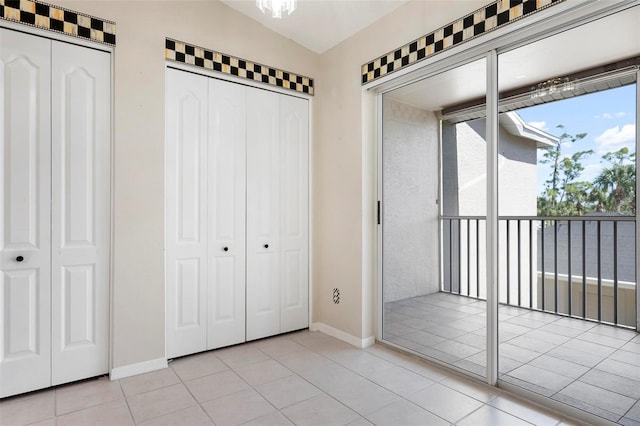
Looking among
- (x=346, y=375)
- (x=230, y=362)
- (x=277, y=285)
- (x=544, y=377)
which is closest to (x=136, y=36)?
(x=277, y=285)

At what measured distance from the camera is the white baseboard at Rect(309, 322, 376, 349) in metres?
3.25

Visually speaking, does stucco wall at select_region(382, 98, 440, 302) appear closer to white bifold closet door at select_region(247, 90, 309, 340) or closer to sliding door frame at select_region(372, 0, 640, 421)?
sliding door frame at select_region(372, 0, 640, 421)

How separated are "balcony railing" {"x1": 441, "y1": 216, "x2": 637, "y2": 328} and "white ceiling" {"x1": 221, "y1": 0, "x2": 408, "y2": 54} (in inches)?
73.9

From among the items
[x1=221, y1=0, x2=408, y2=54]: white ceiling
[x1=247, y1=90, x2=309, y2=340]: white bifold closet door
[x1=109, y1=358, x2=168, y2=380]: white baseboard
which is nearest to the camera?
[x1=109, y1=358, x2=168, y2=380]: white baseboard

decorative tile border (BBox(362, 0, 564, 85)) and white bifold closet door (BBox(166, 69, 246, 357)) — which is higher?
decorative tile border (BBox(362, 0, 564, 85))

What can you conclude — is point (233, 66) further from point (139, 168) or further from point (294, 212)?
point (294, 212)

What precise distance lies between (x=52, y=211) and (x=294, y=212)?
6.44 feet

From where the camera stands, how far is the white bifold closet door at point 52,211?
2332mm

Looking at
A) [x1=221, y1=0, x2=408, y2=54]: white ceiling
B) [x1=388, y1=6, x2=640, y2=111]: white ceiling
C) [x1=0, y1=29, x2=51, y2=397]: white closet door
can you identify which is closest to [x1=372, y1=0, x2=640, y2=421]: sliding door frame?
[x1=388, y1=6, x2=640, y2=111]: white ceiling

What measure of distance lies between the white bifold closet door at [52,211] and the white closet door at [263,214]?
3.77 ft

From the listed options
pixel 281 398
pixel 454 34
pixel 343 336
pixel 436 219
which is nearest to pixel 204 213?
pixel 281 398

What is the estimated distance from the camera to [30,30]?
2.38 m

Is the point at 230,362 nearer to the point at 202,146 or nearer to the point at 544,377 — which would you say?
the point at 202,146

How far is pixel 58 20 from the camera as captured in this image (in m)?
2.45
